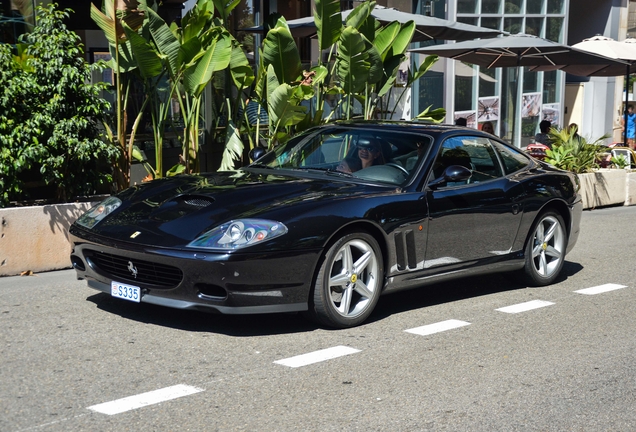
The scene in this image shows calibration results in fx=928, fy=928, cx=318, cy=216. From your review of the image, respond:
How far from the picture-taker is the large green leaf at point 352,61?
1189 cm

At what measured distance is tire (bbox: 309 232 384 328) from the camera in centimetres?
644

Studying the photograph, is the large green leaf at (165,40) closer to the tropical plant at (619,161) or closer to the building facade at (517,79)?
the building facade at (517,79)

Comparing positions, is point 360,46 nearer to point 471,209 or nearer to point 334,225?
point 471,209

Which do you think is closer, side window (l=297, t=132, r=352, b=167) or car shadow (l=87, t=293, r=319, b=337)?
car shadow (l=87, t=293, r=319, b=337)

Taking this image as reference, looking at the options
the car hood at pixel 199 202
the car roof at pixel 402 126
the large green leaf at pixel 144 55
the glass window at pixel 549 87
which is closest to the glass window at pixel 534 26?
the glass window at pixel 549 87

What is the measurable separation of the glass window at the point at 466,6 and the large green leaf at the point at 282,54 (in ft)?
40.0

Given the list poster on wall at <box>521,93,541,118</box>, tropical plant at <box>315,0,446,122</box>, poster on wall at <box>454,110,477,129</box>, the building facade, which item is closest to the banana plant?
tropical plant at <box>315,0,446,122</box>

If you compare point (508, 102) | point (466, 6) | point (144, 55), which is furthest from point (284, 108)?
point (508, 102)

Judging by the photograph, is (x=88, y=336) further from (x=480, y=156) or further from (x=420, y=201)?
(x=480, y=156)

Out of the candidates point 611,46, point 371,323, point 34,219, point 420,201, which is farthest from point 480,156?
point 611,46

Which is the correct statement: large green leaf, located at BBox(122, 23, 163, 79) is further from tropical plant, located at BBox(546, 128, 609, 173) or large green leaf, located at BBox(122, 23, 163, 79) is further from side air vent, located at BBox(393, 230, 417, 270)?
tropical plant, located at BBox(546, 128, 609, 173)

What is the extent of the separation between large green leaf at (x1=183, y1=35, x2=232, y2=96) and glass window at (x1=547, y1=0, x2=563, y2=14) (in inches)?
708

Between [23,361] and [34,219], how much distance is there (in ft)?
10.9

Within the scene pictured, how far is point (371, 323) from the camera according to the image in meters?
6.97
